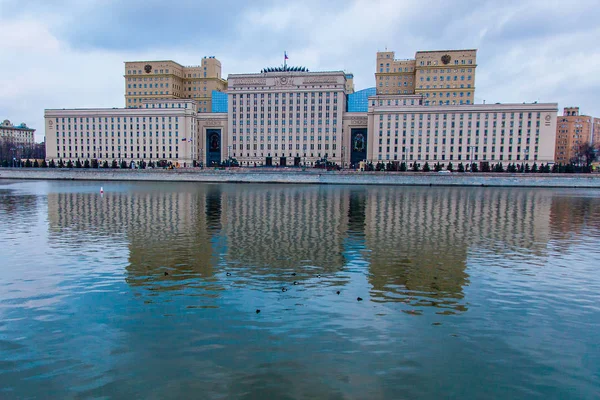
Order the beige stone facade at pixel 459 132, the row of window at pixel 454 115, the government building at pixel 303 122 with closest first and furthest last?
the beige stone facade at pixel 459 132 < the row of window at pixel 454 115 < the government building at pixel 303 122

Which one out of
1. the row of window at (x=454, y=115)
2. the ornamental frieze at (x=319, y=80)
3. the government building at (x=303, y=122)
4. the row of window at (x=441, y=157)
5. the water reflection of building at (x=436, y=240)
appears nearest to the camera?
the water reflection of building at (x=436, y=240)

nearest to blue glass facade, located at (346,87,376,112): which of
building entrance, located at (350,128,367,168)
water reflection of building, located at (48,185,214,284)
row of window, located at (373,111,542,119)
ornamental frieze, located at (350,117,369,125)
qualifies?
ornamental frieze, located at (350,117,369,125)

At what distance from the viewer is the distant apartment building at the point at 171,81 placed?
15912 cm

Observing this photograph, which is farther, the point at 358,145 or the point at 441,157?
the point at 358,145

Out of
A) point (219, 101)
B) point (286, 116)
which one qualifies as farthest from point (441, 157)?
point (219, 101)

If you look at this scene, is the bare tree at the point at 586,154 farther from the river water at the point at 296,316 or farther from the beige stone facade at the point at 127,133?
the river water at the point at 296,316

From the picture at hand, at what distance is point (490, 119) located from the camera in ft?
434

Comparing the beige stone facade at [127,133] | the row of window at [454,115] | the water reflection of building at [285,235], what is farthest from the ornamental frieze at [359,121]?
the water reflection of building at [285,235]

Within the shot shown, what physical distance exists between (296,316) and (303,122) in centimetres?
14040

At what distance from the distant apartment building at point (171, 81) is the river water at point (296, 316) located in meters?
143

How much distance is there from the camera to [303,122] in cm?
15038

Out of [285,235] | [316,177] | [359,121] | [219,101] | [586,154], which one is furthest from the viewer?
[219,101]

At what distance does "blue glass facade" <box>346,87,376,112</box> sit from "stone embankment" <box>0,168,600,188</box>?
6388 cm

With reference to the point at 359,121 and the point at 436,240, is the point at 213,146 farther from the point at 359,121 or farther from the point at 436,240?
the point at 436,240
